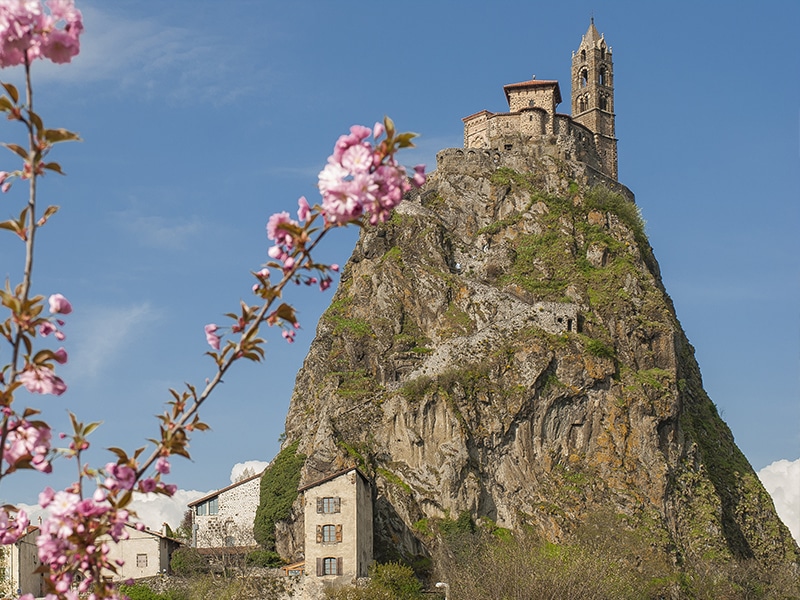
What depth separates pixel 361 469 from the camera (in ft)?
238

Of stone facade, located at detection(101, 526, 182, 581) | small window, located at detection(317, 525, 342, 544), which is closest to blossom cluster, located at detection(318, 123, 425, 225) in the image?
small window, located at detection(317, 525, 342, 544)

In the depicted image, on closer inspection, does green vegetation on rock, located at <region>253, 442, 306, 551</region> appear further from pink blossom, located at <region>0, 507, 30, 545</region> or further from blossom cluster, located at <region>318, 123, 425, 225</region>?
blossom cluster, located at <region>318, 123, 425, 225</region>

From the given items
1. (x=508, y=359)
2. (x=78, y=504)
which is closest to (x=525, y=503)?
(x=508, y=359)

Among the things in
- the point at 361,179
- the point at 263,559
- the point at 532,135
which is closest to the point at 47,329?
the point at 361,179

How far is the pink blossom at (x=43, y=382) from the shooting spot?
6613 millimetres

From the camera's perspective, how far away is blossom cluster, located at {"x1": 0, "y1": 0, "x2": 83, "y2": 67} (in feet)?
20.9

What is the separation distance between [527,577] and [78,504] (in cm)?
4884

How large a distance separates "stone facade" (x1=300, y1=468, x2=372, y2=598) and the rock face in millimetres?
5542

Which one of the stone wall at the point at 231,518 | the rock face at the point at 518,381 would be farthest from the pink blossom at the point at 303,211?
the stone wall at the point at 231,518

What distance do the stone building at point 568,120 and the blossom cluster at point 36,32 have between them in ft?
295

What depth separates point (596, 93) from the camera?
11012 centimetres

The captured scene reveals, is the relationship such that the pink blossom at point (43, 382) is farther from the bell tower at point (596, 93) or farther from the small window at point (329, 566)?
the bell tower at point (596, 93)

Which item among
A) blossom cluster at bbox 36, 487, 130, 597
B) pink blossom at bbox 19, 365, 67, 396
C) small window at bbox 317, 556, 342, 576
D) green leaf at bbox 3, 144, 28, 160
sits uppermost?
green leaf at bbox 3, 144, 28, 160

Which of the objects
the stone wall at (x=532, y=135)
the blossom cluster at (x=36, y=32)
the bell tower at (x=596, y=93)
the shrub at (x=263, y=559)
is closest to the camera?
the blossom cluster at (x=36, y=32)
